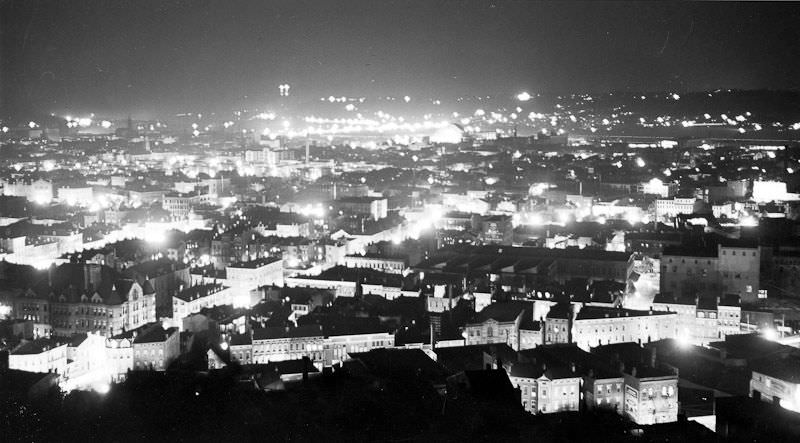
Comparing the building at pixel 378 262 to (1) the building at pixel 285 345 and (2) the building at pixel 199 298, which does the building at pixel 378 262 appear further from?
(1) the building at pixel 285 345

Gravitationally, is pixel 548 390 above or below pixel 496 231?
below

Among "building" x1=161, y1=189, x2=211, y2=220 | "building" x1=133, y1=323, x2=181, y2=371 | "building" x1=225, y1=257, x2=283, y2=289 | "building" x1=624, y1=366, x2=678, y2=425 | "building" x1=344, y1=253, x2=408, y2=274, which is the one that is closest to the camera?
"building" x1=624, y1=366, x2=678, y2=425

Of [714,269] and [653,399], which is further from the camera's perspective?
[714,269]

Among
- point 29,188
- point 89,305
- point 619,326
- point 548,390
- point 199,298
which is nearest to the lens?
point 548,390

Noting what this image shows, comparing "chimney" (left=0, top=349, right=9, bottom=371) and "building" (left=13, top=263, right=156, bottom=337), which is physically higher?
"building" (left=13, top=263, right=156, bottom=337)

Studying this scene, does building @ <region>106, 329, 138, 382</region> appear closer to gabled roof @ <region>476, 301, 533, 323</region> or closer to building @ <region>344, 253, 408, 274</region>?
gabled roof @ <region>476, 301, 533, 323</region>

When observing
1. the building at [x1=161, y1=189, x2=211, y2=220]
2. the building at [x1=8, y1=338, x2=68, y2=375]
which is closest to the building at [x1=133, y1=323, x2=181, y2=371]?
the building at [x1=8, y1=338, x2=68, y2=375]

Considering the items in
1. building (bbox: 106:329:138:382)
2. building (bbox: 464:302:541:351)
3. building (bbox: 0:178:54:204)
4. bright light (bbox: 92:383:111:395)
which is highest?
building (bbox: 0:178:54:204)

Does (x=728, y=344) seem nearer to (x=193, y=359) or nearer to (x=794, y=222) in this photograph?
(x=193, y=359)

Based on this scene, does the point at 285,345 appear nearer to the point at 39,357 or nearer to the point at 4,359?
the point at 39,357

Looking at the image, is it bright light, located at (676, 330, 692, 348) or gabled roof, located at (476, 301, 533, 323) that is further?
bright light, located at (676, 330, 692, 348)

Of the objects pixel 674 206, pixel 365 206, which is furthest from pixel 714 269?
pixel 365 206
